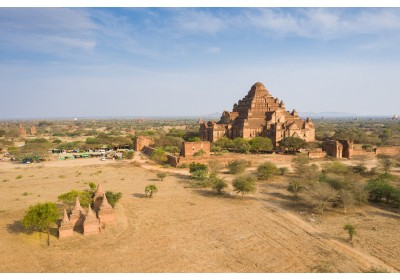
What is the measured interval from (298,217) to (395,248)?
19.3 feet

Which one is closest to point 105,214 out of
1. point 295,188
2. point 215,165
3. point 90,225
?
point 90,225

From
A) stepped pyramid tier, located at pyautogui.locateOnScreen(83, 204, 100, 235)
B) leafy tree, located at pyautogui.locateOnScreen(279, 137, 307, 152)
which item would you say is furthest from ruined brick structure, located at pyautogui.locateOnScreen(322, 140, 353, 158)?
stepped pyramid tier, located at pyautogui.locateOnScreen(83, 204, 100, 235)

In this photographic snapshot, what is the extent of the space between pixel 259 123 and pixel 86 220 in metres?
44.4

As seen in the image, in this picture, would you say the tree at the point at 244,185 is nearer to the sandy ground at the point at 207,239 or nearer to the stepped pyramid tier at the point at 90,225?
the sandy ground at the point at 207,239

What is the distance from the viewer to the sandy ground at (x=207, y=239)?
44.3 feet

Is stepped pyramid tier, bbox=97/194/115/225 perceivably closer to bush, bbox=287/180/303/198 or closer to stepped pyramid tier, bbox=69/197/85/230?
stepped pyramid tier, bbox=69/197/85/230

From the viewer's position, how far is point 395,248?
15.3 m

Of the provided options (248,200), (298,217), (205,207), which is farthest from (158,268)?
(248,200)

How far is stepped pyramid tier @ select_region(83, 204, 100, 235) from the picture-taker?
1654 centimetres

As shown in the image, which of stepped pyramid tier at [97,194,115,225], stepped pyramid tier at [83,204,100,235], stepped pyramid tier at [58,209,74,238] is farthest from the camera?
stepped pyramid tier at [97,194,115,225]

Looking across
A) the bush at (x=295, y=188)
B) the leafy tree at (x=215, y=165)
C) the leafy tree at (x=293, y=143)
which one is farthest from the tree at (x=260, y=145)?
the bush at (x=295, y=188)

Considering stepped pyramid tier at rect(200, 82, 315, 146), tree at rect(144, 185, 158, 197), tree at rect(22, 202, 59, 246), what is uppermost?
stepped pyramid tier at rect(200, 82, 315, 146)

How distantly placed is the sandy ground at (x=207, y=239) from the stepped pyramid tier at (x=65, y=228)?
38cm

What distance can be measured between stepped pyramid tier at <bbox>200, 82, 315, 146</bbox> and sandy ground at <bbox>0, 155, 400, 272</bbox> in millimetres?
29012
